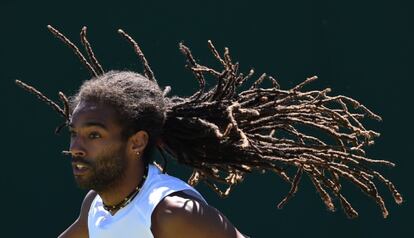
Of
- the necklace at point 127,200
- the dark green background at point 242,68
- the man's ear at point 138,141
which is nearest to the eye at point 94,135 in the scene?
the man's ear at point 138,141

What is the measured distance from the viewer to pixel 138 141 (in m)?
3.31

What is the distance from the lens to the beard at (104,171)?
320 centimetres

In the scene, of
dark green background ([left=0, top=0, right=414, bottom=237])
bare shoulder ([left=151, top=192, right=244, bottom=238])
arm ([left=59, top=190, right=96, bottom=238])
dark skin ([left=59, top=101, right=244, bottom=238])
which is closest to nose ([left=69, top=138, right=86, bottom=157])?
dark skin ([left=59, top=101, right=244, bottom=238])

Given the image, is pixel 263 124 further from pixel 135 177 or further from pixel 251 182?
pixel 251 182

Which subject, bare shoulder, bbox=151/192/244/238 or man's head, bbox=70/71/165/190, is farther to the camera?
man's head, bbox=70/71/165/190

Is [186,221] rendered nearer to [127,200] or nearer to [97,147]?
[127,200]

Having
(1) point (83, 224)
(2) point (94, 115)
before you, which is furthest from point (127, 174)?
(1) point (83, 224)

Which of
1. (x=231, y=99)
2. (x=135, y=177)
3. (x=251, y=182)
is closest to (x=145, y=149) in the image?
(x=135, y=177)

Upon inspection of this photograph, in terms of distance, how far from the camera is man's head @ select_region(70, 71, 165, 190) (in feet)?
10.5

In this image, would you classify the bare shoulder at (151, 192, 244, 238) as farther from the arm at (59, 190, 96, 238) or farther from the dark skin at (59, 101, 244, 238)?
the arm at (59, 190, 96, 238)

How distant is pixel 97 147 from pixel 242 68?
9.01 feet

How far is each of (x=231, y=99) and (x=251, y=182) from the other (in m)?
2.45

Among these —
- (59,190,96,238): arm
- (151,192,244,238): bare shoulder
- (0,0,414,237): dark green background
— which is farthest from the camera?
(0,0,414,237): dark green background

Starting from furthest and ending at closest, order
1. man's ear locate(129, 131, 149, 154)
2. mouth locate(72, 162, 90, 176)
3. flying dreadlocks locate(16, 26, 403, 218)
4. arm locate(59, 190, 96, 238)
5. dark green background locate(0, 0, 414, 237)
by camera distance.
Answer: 1. dark green background locate(0, 0, 414, 237)
2. arm locate(59, 190, 96, 238)
3. flying dreadlocks locate(16, 26, 403, 218)
4. man's ear locate(129, 131, 149, 154)
5. mouth locate(72, 162, 90, 176)
